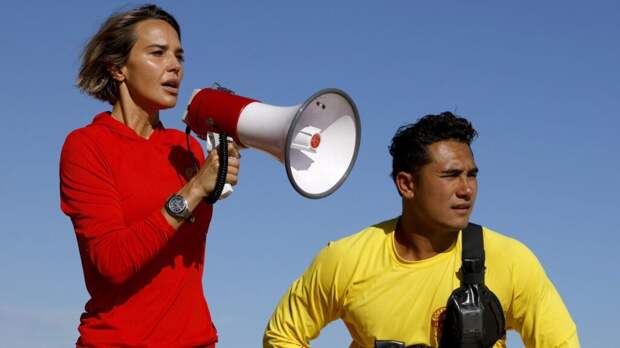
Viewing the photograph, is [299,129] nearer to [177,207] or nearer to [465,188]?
[177,207]

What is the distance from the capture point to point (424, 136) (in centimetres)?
489

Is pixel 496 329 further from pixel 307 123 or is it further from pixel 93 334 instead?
pixel 93 334

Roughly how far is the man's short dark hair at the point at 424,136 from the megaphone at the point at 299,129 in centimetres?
56

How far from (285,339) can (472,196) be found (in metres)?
1.37

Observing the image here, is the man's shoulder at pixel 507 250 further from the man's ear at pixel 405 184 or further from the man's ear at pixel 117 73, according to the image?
the man's ear at pixel 117 73

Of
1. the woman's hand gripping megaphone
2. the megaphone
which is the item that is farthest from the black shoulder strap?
the woman's hand gripping megaphone

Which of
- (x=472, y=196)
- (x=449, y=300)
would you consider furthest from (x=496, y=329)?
(x=472, y=196)

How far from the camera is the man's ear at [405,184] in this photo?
4.88 m

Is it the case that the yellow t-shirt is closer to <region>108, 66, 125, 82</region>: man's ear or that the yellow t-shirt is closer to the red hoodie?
the red hoodie

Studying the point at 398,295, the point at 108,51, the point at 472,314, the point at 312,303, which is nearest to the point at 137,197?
the point at 108,51

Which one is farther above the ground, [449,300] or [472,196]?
[472,196]

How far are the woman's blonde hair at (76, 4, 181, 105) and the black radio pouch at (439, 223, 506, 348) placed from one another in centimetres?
204

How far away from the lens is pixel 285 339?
484 cm

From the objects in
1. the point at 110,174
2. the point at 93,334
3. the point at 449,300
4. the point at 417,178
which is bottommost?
the point at 93,334
